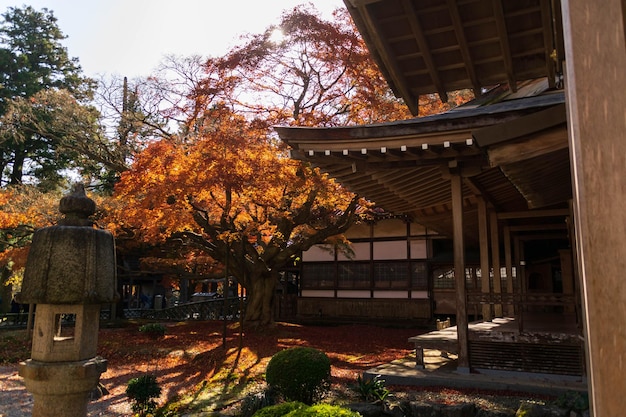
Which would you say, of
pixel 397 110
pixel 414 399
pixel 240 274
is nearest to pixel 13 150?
pixel 240 274

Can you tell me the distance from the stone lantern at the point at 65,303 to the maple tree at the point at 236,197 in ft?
20.9

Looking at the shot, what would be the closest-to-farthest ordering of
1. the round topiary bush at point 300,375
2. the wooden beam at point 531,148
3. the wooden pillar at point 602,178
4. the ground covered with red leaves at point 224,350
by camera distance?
the wooden pillar at point 602,178 < the wooden beam at point 531,148 < the round topiary bush at point 300,375 < the ground covered with red leaves at point 224,350

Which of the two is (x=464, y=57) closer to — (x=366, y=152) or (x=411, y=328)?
(x=366, y=152)

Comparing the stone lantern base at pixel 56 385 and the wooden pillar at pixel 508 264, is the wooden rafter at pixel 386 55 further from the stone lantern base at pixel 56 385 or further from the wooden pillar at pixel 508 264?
the wooden pillar at pixel 508 264

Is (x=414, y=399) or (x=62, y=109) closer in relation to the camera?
(x=414, y=399)

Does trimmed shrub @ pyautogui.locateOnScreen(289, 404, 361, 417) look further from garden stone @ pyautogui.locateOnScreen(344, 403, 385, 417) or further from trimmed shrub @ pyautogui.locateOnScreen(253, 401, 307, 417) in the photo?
garden stone @ pyautogui.locateOnScreen(344, 403, 385, 417)

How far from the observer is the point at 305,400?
20.9 feet

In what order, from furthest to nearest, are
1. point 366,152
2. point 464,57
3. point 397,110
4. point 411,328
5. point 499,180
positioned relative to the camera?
point 411,328
point 397,110
point 499,180
point 366,152
point 464,57

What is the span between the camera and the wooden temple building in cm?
143

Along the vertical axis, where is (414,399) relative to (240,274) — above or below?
below

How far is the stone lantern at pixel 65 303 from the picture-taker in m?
4.37

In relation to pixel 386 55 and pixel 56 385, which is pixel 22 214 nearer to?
pixel 56 385

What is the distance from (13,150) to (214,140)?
18.5 m

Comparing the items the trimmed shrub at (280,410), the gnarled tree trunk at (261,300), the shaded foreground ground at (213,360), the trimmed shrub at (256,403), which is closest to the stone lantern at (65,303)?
the trimmed shrub at (280,410)
